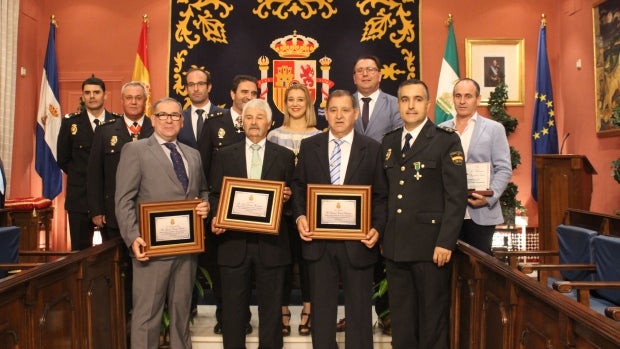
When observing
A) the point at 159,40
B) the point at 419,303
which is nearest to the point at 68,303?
the point at 419,303

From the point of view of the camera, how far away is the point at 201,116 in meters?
4.54

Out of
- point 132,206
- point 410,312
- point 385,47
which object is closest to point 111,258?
point 132,206

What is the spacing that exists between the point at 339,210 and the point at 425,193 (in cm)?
47

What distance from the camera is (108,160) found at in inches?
157

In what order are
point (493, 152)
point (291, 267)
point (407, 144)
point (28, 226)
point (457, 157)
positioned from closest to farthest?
1. point (457, 157)
2. point (407, 144)
3. point (493, 152)
4. point (291, 267)
5. point (28, 226)

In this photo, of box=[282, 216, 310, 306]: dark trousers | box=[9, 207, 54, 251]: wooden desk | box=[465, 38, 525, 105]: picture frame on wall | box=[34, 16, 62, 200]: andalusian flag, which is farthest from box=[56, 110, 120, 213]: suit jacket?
box=[465, 38, 525, 105]: picture frame on wall

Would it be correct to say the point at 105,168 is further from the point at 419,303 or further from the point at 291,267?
the point at 419,303

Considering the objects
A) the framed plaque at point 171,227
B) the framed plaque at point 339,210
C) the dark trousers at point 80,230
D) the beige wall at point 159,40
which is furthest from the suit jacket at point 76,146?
the beige wall at point 159,40

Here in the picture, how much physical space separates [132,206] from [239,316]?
0.89m

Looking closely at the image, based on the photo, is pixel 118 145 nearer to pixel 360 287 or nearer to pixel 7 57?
pixel 360 287

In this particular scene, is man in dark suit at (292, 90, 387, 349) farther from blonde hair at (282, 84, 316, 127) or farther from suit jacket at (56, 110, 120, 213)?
suit jacket at (56, 110, 120, 213)

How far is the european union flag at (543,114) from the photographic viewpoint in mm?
7488

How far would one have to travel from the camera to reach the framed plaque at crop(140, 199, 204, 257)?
3.41 metres

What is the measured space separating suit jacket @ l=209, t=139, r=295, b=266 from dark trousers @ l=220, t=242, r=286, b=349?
43 mm
